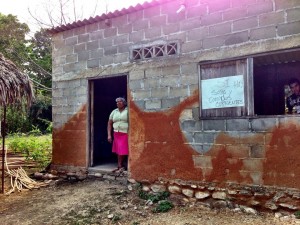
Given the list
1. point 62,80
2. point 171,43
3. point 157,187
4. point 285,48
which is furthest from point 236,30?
point 62,80

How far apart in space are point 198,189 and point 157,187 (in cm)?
82

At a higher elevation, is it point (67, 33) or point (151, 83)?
point (67, 33)

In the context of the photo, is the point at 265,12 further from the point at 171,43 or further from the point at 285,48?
the point at 171,43

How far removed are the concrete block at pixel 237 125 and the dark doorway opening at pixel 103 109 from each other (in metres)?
3.43

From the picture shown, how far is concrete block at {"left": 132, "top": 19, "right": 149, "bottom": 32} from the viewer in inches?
228

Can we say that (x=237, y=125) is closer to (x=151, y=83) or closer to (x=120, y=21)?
(x=151, y=83)

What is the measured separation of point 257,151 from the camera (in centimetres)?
464

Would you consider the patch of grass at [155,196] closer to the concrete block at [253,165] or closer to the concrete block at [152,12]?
the concrete block at [253,165]

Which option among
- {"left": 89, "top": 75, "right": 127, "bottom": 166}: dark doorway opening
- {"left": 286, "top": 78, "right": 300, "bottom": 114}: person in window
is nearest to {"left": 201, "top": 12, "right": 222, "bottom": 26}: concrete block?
{"left": 286, "top": 78, "right": 300, "bottom": 114}: person in window

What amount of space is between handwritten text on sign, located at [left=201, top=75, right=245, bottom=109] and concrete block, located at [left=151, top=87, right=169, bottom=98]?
2.38 feet

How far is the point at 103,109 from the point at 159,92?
2799 millimetres

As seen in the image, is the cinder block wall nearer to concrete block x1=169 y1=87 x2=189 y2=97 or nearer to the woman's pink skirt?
concrete block x1=169 y1=87 x2=189 y2=97

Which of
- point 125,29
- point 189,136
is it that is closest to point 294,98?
point 189,136

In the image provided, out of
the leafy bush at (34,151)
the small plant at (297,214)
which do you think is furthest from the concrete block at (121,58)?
the small plant at (297,214)
